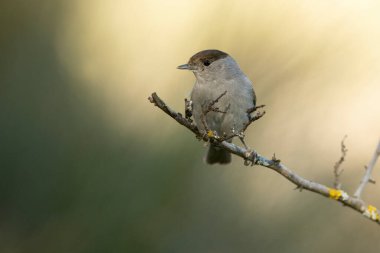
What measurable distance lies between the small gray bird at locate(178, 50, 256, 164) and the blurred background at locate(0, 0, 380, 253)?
26.9 inches

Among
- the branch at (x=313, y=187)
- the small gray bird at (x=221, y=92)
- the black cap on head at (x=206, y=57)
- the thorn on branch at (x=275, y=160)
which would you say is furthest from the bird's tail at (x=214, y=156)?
the thorn on branch at (x=275, y=160)

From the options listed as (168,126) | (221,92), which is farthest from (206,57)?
(168,126)

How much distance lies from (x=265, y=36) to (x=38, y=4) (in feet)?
6.98

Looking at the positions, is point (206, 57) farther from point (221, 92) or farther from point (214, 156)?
point (214, 156)

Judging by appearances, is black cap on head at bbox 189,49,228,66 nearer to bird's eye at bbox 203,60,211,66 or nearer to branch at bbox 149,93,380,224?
bird's eye at bbox 203,60,211,66

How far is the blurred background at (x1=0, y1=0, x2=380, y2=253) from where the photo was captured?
16.4ft

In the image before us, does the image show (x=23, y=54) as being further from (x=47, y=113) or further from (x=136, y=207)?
(x=136, y=207)

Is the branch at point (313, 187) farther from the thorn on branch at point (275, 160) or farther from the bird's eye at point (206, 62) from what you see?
the bird's eye at point (206, 62)

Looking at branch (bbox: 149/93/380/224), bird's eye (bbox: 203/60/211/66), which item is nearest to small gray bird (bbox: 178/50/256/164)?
bird's eye (bbox: 203/60/211/66)

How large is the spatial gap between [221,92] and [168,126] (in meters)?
1.09

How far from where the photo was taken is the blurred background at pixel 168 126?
16.4 ft

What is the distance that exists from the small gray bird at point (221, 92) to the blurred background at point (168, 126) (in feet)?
2.24

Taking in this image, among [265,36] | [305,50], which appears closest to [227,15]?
[265,36]

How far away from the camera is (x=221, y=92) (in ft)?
14.4
